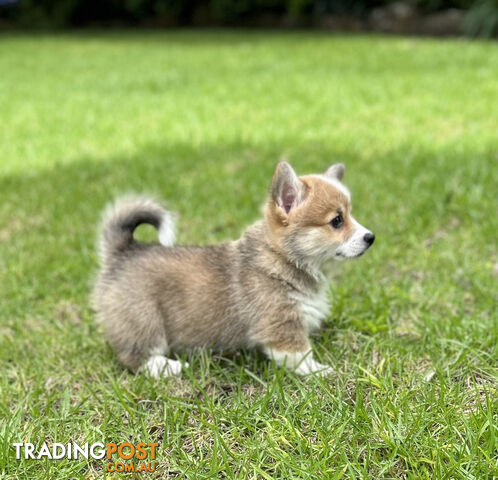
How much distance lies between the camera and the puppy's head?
2.66m

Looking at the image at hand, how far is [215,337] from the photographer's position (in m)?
2.81

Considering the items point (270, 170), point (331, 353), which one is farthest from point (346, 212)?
point (270, 170)

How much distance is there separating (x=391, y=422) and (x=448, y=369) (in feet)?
1.58

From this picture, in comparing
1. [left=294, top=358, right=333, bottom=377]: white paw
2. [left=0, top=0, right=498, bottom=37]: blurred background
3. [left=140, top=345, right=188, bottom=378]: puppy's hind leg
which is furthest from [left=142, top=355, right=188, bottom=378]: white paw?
[left=0, top=0, right=498, bottom=37]: blurred background

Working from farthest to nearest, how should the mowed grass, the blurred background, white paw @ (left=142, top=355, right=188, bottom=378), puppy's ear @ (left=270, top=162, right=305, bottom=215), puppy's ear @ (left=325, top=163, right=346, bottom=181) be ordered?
the blurred background, puppy's ear @ (left=325, top=163, right=346, bottom=181), white paw @ (left=142, top=355, right=188, bottom=378), puppy's ear @ (left=270, top=162, right=305, bottom=215), the mowed grass

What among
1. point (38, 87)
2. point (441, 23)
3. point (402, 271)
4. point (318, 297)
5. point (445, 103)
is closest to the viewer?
point (318, 297)

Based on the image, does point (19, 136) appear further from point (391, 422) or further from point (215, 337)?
point (391, 422)

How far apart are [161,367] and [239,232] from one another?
170 centimetres

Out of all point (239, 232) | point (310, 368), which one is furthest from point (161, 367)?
point (239, 232)

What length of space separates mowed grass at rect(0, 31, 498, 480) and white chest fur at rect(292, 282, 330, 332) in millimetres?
172

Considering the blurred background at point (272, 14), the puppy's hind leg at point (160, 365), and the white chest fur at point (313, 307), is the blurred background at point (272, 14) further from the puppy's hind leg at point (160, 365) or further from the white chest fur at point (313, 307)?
the puppy's hind leg at point (160, 365)

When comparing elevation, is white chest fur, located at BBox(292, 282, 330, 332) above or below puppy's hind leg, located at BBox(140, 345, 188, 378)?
above

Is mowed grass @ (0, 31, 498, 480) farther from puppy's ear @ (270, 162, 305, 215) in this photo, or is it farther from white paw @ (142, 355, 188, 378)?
puppy's ear @ (270, 162, 305, 215)

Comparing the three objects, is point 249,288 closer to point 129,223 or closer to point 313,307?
point 313,307
